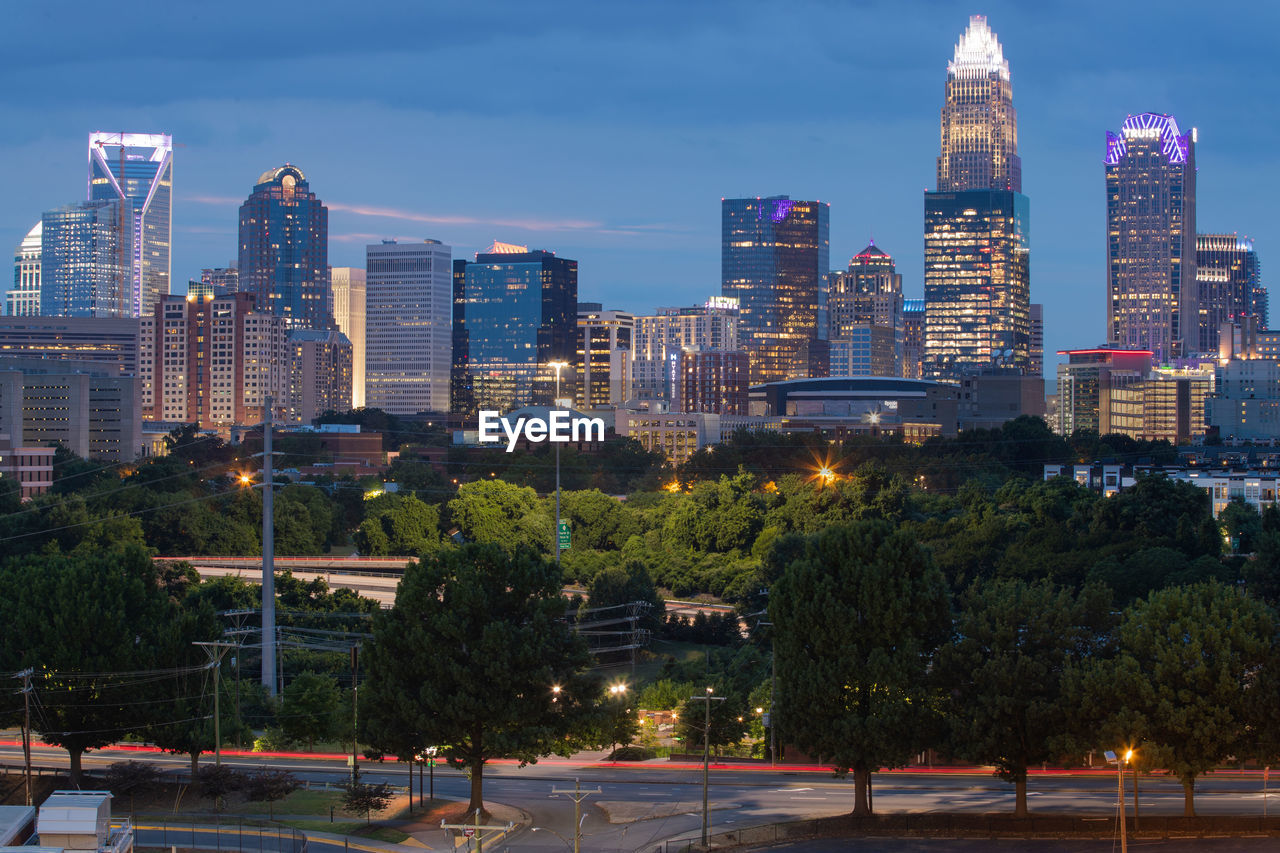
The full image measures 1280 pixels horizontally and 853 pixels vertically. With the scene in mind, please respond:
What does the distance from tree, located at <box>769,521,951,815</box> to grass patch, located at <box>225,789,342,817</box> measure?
19.1 m

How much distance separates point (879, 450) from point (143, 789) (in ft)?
470

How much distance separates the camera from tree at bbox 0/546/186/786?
6197cm

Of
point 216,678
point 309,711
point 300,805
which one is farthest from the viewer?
point 309,711

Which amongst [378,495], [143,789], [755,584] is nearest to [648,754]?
[143,789]

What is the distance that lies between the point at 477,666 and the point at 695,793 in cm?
1183

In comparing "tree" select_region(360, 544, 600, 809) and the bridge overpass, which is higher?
"tree" select_region(360, 544, 600, 809)

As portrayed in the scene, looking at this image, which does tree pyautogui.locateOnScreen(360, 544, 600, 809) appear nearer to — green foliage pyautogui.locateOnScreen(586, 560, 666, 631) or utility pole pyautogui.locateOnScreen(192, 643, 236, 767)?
utility pole pyautogui.locateOnScreen(192, 643, 236, 767)

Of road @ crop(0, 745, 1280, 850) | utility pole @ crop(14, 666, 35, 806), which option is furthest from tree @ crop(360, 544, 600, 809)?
utility pole @ crop(14, 666, 35, 806)

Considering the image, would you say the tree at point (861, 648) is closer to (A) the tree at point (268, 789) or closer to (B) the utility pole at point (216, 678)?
(A) the tree at point (268, 789)

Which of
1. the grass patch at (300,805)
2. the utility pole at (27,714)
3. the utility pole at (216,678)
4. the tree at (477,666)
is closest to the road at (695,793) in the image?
the utility pole at (216,678)

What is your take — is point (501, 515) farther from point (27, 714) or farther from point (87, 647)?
point (27, 714)

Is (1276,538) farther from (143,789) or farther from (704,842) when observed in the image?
(143,789)

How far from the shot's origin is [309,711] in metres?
72.0

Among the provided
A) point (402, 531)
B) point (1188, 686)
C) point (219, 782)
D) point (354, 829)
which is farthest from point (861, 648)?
point (402, 531)
